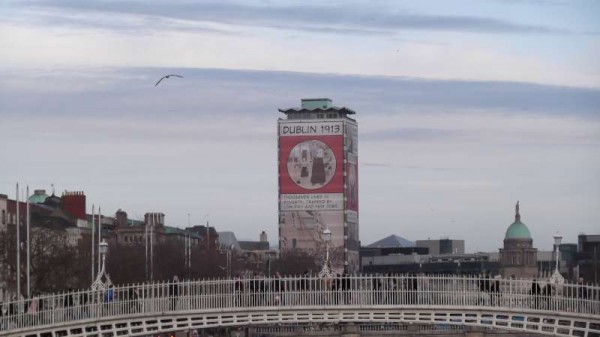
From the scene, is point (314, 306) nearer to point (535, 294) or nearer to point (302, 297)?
point (302, 297)

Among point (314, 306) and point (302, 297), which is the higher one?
point (302, 297)

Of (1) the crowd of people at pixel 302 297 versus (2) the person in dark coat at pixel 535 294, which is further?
(1) the crowd of people at pixel 302 297

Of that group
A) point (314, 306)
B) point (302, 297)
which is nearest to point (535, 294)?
point (314, 306)

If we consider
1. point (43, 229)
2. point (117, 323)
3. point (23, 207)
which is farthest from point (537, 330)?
point (23, 207)

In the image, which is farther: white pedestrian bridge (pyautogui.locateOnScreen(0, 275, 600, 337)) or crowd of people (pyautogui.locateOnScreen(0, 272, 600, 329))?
crowd of people (pyautogui.locateOnScreen(0, 272, 600, 329))

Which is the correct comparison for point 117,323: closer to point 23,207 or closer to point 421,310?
point 421,310

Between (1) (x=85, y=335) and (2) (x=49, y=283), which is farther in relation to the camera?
(2) (x=49, y=283)

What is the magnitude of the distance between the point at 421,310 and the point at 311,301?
3952mm

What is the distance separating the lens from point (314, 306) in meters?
89.8

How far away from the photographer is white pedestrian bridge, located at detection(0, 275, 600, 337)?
3457 inches

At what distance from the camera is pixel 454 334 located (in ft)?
528

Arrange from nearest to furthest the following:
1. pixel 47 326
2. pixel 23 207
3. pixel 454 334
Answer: pixel 47 326 < pixel 454 334 < pixel 23 207

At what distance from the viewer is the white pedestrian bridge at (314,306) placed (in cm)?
8781

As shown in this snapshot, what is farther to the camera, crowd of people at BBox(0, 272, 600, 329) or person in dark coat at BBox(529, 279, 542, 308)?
crowd of people at BBox(0, 272, 600, 329)
